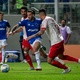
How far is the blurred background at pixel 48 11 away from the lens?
30781 mm

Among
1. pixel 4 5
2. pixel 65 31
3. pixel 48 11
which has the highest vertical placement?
pixel 4 5

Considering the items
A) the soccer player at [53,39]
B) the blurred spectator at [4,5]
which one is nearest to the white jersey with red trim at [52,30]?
the soccer player at [53,39]

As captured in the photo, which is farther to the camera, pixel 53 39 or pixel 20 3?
pixel 20 3

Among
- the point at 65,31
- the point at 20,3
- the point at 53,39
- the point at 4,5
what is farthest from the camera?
the point at 4,5

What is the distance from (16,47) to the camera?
1219 inches

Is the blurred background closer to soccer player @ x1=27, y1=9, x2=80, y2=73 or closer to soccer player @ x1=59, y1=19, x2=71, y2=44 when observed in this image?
soccer player @ x1=59, y1=19, x2=71, y2=44

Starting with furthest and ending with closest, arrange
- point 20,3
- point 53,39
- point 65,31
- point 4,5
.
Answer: point 4,5, point 20,3, point 65,31, point 53,39

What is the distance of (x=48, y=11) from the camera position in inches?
1232

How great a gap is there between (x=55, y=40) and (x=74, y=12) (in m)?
12.0

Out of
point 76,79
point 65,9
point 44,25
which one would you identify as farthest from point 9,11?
point 76,79

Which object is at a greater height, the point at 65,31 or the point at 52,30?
the point at 52,30

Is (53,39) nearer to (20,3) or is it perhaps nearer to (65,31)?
(65,31)

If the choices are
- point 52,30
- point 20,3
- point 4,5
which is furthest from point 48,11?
point 52,30

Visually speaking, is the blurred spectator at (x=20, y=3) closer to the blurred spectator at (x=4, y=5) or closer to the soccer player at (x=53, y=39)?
the blurred spectator at (x=4, y=5)
